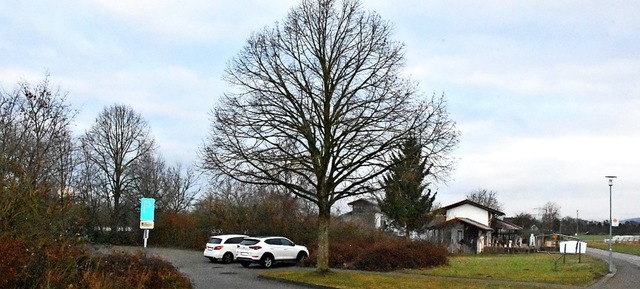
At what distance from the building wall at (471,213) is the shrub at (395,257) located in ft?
116

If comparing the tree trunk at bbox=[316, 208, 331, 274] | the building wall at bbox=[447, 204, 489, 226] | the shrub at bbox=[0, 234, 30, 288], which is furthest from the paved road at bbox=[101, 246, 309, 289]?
the building wall at bbox=[447, 204, 489, 226]

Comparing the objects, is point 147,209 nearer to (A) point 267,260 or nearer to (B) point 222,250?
(A) point 267,260

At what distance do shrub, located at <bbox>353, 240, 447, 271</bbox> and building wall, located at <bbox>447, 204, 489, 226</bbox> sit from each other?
35.3 m

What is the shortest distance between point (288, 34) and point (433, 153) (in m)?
7.66

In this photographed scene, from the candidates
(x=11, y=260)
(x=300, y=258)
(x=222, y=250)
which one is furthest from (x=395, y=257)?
(x=11, y=260)

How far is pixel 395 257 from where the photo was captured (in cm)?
3362

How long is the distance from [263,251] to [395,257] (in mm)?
6842

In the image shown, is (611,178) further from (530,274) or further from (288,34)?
(288,34)

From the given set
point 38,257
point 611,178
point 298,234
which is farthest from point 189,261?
point 38,257

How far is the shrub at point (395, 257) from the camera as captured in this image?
1304 inches

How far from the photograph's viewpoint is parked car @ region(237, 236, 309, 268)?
32812mm

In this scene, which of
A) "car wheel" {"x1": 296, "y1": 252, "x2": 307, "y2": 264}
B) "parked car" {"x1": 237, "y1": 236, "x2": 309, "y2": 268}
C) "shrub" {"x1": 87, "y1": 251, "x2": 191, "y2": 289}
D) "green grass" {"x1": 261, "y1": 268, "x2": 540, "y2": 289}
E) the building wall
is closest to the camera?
"shrub" {"x1": 87, "y1": 251, "x2": 191, "y2": 289}

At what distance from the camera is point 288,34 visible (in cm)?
2672

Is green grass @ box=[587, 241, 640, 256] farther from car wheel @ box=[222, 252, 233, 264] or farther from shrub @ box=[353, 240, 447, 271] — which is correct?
car wheel @ box=[222, 252, 233, 264]
